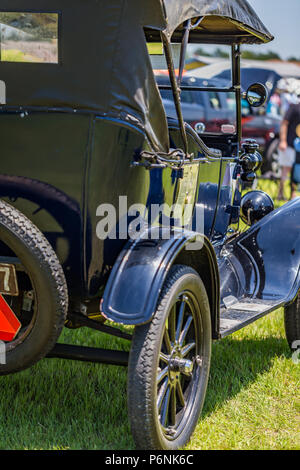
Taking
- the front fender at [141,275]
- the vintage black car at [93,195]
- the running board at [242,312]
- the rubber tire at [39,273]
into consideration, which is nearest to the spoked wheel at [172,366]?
the vintage black car at [93,195]

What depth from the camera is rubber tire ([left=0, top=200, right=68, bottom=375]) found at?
2.63m

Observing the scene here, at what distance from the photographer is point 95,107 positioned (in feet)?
9.06

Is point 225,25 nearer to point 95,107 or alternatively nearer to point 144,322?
point 95,107

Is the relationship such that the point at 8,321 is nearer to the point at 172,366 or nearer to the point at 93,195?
the point at 93,195

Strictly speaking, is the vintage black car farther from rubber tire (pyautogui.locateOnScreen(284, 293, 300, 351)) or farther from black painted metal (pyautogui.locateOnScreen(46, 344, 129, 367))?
rubber tire (pyautogui.locateOnScreen(284, 293, 300, 351))

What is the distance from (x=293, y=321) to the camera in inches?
176

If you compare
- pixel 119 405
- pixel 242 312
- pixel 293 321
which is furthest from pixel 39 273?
pixel 293 321

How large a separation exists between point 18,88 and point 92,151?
0.44 m

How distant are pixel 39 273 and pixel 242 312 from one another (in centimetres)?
149

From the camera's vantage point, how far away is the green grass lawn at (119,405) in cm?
321

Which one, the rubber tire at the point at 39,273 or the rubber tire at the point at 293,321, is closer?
the rubber tire at the point at 39,273

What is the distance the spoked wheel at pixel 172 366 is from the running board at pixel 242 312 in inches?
8.6

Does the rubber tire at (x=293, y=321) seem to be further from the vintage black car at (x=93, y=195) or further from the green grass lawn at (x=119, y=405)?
the vintage black car at (x=93, y=195)

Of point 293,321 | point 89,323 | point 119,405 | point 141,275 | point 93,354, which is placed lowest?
point 119,405
